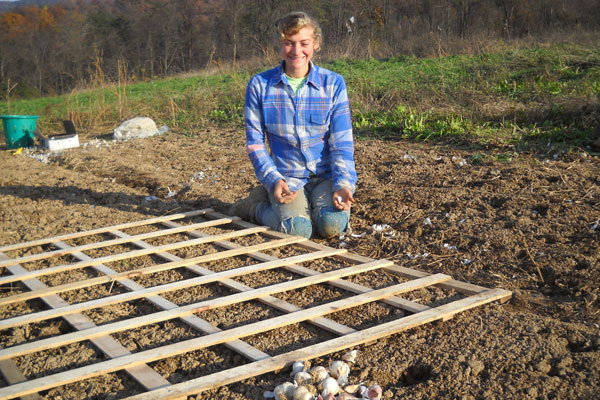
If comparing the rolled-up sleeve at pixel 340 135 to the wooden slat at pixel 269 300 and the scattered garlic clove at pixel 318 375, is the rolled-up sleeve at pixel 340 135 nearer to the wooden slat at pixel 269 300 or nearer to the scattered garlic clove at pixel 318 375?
the wooden slat at pixel 269 300

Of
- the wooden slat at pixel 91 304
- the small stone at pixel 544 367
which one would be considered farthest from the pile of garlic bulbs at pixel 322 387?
the wooden slat at pixel 91 304

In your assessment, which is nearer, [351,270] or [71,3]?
[351,270]

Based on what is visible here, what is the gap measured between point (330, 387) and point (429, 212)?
6.82 feet

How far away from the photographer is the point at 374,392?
5.20 ft

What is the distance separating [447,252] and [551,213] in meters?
0.76

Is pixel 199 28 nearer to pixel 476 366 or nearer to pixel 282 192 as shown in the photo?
pixel 282 192

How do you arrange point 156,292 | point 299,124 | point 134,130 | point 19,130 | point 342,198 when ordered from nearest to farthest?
point 156,292 → point 342,198 → point 299,124 → point 19,130 → point 134,130

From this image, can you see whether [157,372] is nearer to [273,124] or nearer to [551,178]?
[273,124]

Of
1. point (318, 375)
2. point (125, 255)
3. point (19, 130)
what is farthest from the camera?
point (19, 130)

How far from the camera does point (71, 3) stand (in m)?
33.6

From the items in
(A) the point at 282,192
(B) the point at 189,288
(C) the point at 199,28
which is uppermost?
(C) the point at 199,28

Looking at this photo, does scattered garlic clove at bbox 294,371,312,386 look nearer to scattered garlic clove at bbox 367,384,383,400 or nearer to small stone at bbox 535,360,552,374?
scattered garlic clove at bbox 367,384,383,400

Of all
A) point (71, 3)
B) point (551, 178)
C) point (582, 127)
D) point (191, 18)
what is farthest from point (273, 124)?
point (71, 3)

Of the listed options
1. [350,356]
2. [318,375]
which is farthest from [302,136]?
[318,375]
